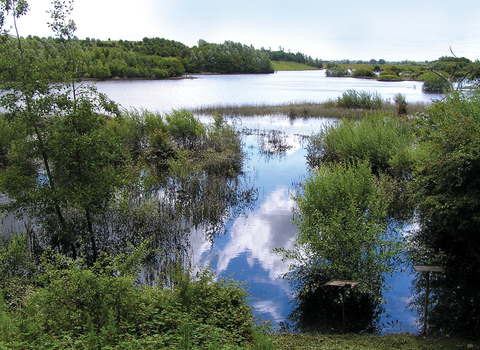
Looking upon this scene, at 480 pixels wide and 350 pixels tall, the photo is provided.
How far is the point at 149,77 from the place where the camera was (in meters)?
75.6

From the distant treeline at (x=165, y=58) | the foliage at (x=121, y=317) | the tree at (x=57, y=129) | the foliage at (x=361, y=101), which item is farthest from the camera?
the distant treeline at (x=165, y=58)

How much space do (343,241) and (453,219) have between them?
2481 mm

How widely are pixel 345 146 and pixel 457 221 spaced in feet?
28.0

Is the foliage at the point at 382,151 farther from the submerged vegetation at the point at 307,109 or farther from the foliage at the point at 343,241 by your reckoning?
the submerged vegetation at the point at 307,109

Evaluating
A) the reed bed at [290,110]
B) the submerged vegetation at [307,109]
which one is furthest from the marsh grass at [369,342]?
the reed bed at [290,110]

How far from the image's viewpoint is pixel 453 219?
25.7 feet

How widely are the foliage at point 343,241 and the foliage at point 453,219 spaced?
1.14 metres

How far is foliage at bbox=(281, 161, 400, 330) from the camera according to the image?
756cm

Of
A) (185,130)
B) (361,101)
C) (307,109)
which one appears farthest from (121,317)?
(361,101)

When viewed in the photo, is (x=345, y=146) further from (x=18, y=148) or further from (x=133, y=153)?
(x=18, y=148)

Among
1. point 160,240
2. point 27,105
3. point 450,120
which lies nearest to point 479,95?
point 450,120

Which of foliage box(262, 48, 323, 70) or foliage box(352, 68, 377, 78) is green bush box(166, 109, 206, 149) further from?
foliage box(262, 48, 323, 70)

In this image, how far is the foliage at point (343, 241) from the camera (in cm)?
756

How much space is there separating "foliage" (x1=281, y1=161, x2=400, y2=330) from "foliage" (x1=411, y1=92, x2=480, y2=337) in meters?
1.14
